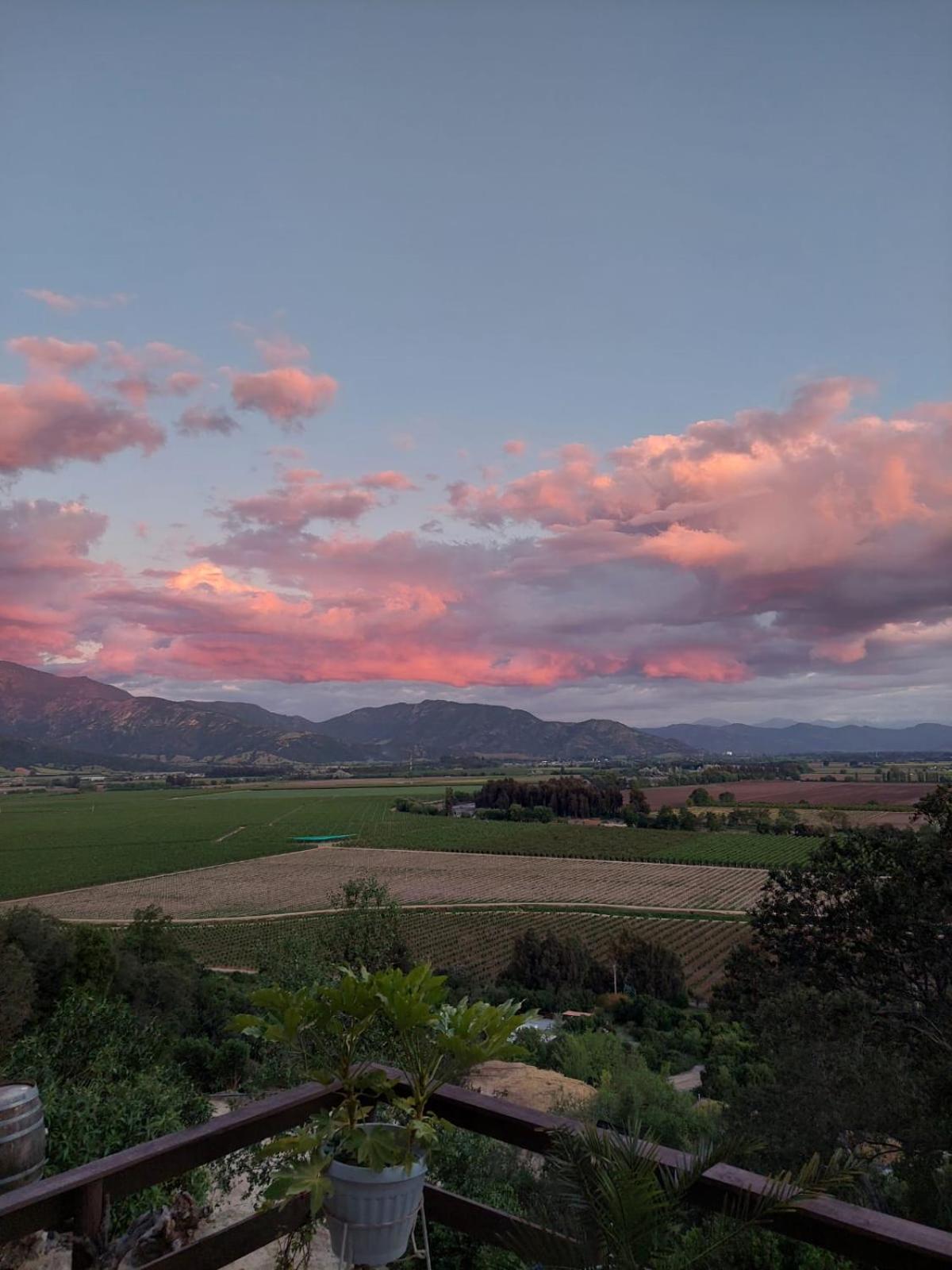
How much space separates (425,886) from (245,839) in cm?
3410

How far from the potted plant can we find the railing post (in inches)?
17.3

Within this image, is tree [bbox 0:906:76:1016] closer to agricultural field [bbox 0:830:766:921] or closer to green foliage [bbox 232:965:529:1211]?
green foliage [bbox 232:965:529:1211]

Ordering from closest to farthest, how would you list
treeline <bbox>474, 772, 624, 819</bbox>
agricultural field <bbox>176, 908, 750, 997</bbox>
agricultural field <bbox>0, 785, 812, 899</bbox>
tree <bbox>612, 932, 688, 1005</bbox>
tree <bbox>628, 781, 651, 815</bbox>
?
tree <bbox>612, 932, 688, 1005</bbox>, agricultural field <bbox>176, 908, 750, 997</bbox>, agricultural field <bbox>0, 785, 812, 899</bbox>, tree <bbox>628, 781, 651, 815</bbox>, treeline <bbox>474, 772, 624, 819</bbox>

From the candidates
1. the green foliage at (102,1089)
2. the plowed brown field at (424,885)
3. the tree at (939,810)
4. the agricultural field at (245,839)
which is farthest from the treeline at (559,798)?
the green foliage at (102,1089)

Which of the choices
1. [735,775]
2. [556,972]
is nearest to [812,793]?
[735,775]

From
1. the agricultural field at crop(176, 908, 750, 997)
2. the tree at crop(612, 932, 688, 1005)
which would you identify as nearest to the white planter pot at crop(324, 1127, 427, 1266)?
the tree at crop(612, 932, 688, 1005)

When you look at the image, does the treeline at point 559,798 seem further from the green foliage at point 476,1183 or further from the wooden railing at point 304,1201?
the wooden railing at point 304,1201

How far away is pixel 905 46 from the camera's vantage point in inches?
287

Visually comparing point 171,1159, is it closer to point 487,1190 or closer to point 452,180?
point 487,1190

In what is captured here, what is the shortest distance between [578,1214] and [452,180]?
13398 millimetres

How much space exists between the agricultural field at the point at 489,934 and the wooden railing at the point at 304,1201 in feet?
112

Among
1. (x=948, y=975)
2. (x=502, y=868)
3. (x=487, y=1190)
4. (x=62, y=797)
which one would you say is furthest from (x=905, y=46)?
(x=62, y=797)

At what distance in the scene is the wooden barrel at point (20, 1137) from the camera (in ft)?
7.61

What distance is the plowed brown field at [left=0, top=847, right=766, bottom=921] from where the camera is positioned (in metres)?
50.2
